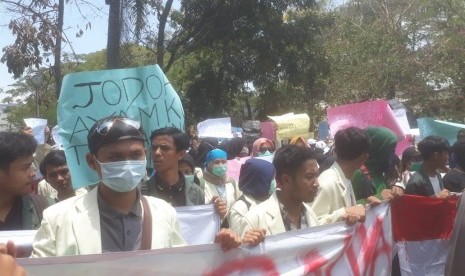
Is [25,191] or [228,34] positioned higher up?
[228,34]

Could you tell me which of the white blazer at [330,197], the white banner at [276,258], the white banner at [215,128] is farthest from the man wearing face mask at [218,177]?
the white banner at [215,128]

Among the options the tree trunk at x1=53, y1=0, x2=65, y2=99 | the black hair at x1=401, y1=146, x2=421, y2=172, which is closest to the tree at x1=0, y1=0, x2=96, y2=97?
the tree trunk at x1=53, y1=0, x2=65, y2=99

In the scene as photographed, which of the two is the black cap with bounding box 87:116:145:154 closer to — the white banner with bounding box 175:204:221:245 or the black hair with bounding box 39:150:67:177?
the white banner with bounding box 175:204:221:245

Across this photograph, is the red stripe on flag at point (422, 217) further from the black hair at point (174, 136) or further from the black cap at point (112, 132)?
the black cap at point (112, 132)

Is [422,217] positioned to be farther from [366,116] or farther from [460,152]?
[366,116]

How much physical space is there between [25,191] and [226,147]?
5.64 meters

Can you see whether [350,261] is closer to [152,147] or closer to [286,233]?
[286,233]

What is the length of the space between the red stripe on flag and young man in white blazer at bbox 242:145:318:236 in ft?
2.99

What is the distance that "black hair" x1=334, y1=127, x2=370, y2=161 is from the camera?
172 inches

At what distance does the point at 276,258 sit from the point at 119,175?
1.00 m

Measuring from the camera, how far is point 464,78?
23.6 m

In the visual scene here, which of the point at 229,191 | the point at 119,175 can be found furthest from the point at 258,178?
the point at 119,175

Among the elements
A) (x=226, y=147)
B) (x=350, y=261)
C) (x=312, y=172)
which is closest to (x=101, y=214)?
(x=312, y=172)

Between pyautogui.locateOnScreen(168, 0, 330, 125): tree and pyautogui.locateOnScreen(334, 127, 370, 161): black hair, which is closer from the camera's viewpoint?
pyautogui.locateOnScreen(334, 127, 370, 161): black hair
